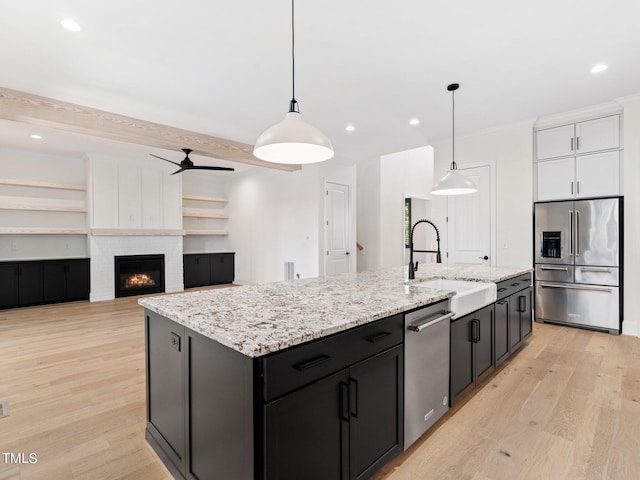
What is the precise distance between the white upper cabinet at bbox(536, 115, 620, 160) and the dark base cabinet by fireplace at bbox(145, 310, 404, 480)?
4106 millimetres

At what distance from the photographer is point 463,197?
5199 mm

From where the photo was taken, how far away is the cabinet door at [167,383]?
1.61 m

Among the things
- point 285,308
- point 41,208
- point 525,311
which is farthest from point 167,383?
point 41,208

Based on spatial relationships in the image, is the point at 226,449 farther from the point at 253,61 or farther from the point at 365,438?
the point at 253,61

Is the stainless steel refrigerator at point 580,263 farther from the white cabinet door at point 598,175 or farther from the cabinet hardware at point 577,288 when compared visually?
the white cabinet door at point 598,175

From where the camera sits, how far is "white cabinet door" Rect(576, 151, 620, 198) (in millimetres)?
3971

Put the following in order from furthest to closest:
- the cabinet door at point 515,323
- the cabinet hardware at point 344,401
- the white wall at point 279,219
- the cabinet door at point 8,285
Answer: the white wall at point 279,219, the cabinet door at point 8,285, the cabinet door at point 515,323, the cabinet hardware at point 344,401

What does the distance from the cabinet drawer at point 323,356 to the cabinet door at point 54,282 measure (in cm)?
651

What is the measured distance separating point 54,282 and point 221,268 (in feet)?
10.8

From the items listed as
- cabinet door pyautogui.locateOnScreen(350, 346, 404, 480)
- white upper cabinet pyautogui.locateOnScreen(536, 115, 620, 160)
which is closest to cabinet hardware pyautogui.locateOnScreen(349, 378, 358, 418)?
cabinet door pyautogui.locateOnScreen(350, 346, 404, 480)

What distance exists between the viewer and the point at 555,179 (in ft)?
14.4

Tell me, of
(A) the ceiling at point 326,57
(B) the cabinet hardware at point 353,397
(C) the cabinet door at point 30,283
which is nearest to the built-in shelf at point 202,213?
(C) the cabinet door at point 30,283

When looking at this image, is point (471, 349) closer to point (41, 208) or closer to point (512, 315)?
point (512, 315)

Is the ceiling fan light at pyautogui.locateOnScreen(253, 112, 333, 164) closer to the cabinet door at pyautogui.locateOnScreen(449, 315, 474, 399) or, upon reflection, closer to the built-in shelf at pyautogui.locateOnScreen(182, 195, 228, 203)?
the cabinet door at pyautogui.locateOnScreen(449, 315, 474, 399)
